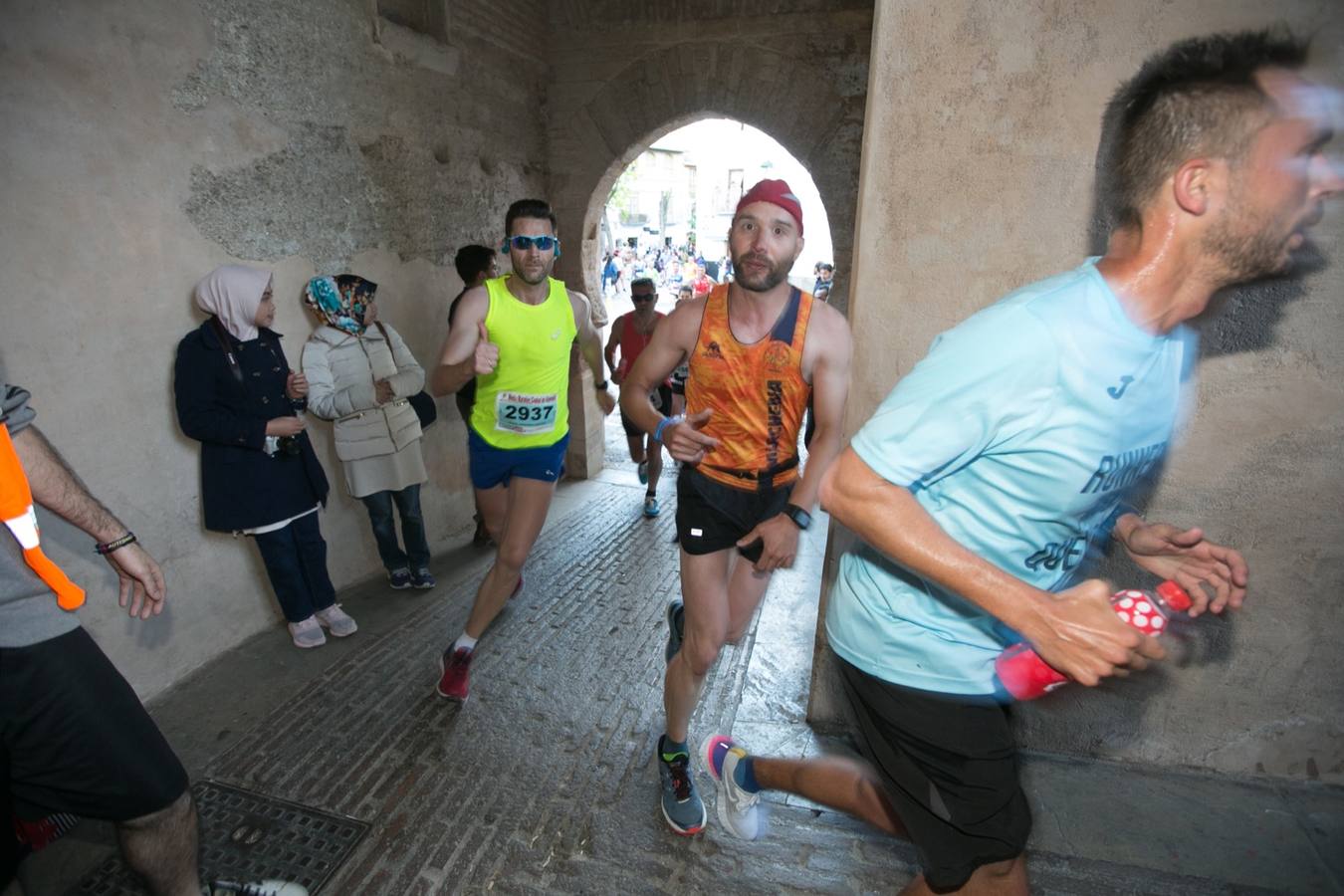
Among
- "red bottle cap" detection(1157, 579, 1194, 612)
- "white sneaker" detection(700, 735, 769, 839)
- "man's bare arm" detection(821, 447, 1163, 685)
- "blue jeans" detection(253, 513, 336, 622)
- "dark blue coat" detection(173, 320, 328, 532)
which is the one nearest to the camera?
"man's bare arm" detection(821, 447, 1163, 685)

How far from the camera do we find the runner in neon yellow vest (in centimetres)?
335

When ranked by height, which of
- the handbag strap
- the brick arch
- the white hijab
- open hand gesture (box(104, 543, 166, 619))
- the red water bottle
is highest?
the brick arch

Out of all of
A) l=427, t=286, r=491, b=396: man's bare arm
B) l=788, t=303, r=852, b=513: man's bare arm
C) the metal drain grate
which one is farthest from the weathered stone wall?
the metal drain grate

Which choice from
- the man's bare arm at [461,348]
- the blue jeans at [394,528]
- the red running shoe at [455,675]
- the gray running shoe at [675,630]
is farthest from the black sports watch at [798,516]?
the blue jeans at [394,528]

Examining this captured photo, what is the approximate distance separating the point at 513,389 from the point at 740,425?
1.43 meters

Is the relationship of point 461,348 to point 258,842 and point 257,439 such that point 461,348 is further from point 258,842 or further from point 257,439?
point 258,842

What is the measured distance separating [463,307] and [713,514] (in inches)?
68.9

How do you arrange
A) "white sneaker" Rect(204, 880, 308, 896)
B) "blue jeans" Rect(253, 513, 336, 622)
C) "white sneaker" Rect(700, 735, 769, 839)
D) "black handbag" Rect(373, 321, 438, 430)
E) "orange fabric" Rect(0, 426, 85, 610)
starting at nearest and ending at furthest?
"orange fabric" Rect(0, 426, 85, 610)
"white sneaker" Rect(204, 880, 308, 896)
"white sneaker" Rect(700, 735, 769, 839)
"blue jeans" Rect(253, 513, 336, 622)
"black handbag" Rect(373, 321, 438, 430)

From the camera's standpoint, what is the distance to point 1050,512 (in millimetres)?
1455

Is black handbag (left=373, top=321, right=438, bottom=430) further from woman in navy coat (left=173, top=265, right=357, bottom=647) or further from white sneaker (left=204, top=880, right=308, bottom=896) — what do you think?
white sneaker (left=204, top=880, right=308, bottom=896)

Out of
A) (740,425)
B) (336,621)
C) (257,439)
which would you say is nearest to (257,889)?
(336,621)

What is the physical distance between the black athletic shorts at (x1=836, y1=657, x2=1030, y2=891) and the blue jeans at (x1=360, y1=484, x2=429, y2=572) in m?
3.67

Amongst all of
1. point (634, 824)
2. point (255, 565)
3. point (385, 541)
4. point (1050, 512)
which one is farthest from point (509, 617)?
point (1050, 512)

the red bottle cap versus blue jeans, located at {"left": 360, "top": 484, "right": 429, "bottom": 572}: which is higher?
the red bottle cap
